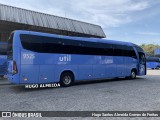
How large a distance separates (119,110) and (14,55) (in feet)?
21.8

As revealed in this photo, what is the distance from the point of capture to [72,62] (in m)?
14.5

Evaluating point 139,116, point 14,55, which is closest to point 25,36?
point 14,55

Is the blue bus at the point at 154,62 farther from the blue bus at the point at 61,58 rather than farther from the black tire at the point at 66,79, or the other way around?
the black tire at the point at 66,79

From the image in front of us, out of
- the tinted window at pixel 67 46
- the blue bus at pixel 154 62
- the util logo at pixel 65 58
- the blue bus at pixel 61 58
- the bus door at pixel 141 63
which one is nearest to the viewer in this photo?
the blue bus at pixel 61 58

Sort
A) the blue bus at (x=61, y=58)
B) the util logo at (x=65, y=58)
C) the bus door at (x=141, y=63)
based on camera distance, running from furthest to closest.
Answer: the bus door at (x=141, y=63) → the util logo at (x=65, y=58) → the blue bus at (x=61, y=58)

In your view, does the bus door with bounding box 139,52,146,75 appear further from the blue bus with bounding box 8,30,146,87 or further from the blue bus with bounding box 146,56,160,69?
the blue bus with bounding box 146,56,160,69

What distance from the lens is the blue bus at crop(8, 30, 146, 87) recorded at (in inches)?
472

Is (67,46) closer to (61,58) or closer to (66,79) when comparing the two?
(61,58)

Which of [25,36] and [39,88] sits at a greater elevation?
[25,36]

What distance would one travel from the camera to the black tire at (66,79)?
13913 mm

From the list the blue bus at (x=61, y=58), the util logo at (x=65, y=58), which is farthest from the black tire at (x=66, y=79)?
the util logo at (x=65, y=58)

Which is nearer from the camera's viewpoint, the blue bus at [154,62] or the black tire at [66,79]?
the black tire at [66,79]

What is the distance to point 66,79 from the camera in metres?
14.1

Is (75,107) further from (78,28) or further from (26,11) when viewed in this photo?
(78,28)
